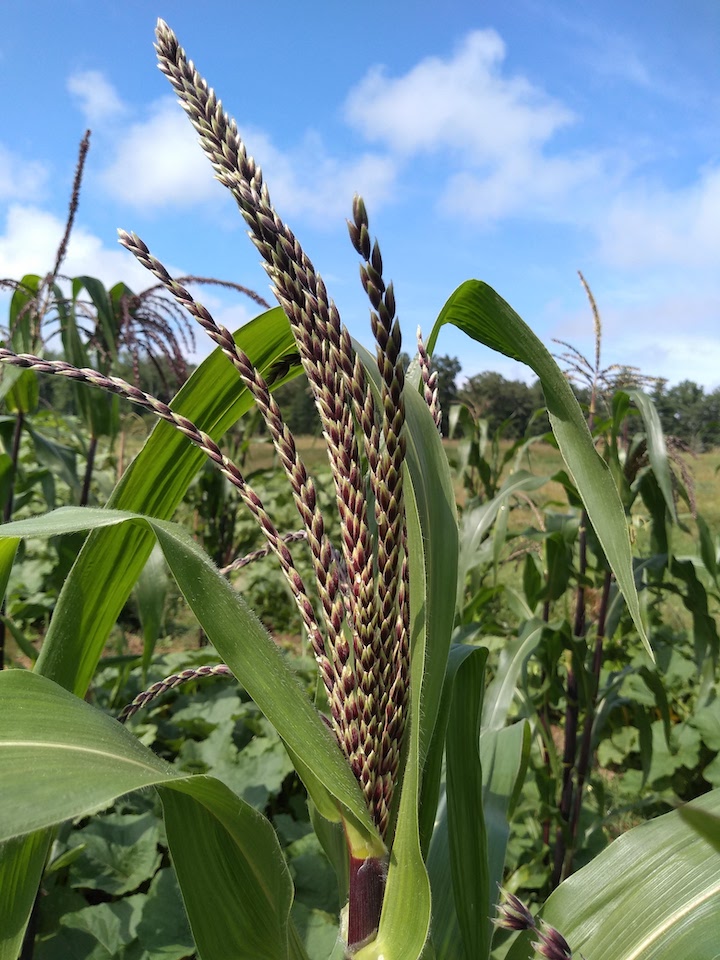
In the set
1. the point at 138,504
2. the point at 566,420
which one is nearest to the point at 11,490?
the point at 138,504

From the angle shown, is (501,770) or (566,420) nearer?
(566,420)

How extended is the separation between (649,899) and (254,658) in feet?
1.62

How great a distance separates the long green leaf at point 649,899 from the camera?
2.16 ft

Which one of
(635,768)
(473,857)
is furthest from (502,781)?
(635,768)

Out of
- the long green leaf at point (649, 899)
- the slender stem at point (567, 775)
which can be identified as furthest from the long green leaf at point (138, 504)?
the slender stem at point (567, 775)

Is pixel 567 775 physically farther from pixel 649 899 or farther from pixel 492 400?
pixel 492 400

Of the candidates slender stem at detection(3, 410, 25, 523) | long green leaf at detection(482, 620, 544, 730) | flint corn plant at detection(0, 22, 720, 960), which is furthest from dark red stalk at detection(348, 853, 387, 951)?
slender stem at detection(3, 410, 25, 523)

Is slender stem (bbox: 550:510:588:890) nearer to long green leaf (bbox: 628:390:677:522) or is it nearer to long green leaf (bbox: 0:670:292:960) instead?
long green leaf (bbox: 628:390:677:522)

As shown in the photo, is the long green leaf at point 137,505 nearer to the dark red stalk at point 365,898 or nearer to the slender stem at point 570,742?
the dark red stalk at point 365,898

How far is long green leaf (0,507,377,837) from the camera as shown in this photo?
58 centimetres

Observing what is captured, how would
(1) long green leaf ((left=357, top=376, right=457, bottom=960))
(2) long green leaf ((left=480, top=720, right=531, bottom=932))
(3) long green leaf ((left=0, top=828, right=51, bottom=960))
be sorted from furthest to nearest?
1. (2) long green leaf ((left=480, top=720, right=531, bottom=932))
2. (3) long green leaf ((left=0, top=828, right=51, bottom=960))
3. (1) long green leaf ((left=357, top=376, right=457, bottom=960))

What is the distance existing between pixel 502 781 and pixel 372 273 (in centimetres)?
89

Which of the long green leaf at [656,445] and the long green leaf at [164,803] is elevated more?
the long green leaf at [656,445]

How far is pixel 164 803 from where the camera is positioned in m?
0.60
